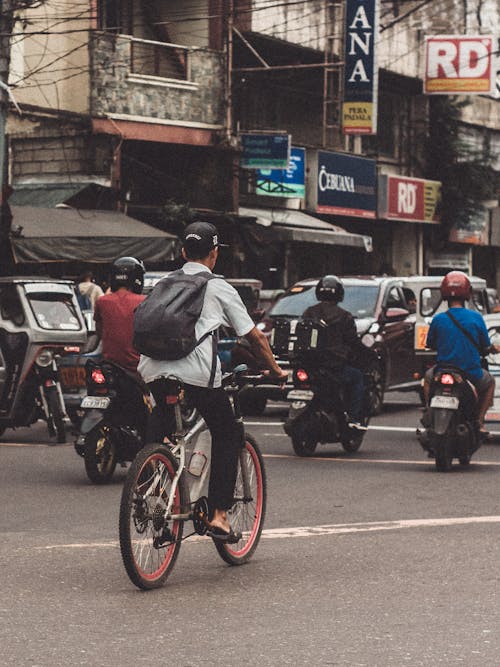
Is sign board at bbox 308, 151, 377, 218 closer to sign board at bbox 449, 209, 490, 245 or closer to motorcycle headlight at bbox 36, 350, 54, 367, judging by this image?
sign board at bbox 449, 209, 490, 245

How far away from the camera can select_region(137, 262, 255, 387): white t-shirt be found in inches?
307

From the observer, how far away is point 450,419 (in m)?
13.5

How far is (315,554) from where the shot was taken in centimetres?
882

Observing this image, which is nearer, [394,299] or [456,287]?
[456,287]

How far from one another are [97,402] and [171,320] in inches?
200

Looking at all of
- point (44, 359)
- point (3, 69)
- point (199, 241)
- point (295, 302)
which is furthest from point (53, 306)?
point (199, 241)

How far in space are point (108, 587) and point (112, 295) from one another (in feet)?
17.9

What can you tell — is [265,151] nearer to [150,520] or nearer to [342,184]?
[342,184]

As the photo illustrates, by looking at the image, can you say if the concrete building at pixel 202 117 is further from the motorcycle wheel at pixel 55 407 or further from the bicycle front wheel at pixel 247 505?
the bicycle front wheel at pixel 247 505

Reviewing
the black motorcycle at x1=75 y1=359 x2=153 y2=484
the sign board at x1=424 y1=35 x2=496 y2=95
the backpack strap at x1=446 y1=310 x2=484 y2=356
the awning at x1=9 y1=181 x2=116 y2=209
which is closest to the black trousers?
the black motorcycle at x1=75 y1=359 x2=153 y2=484

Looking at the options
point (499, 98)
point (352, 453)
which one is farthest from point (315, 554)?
point (499, 98)

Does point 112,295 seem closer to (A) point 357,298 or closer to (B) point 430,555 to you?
(B) point 430,555

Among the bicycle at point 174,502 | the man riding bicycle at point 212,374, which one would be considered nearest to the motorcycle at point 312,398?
the bicycle at point 174,502

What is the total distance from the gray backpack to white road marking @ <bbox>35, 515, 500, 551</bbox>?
1.85 meters
